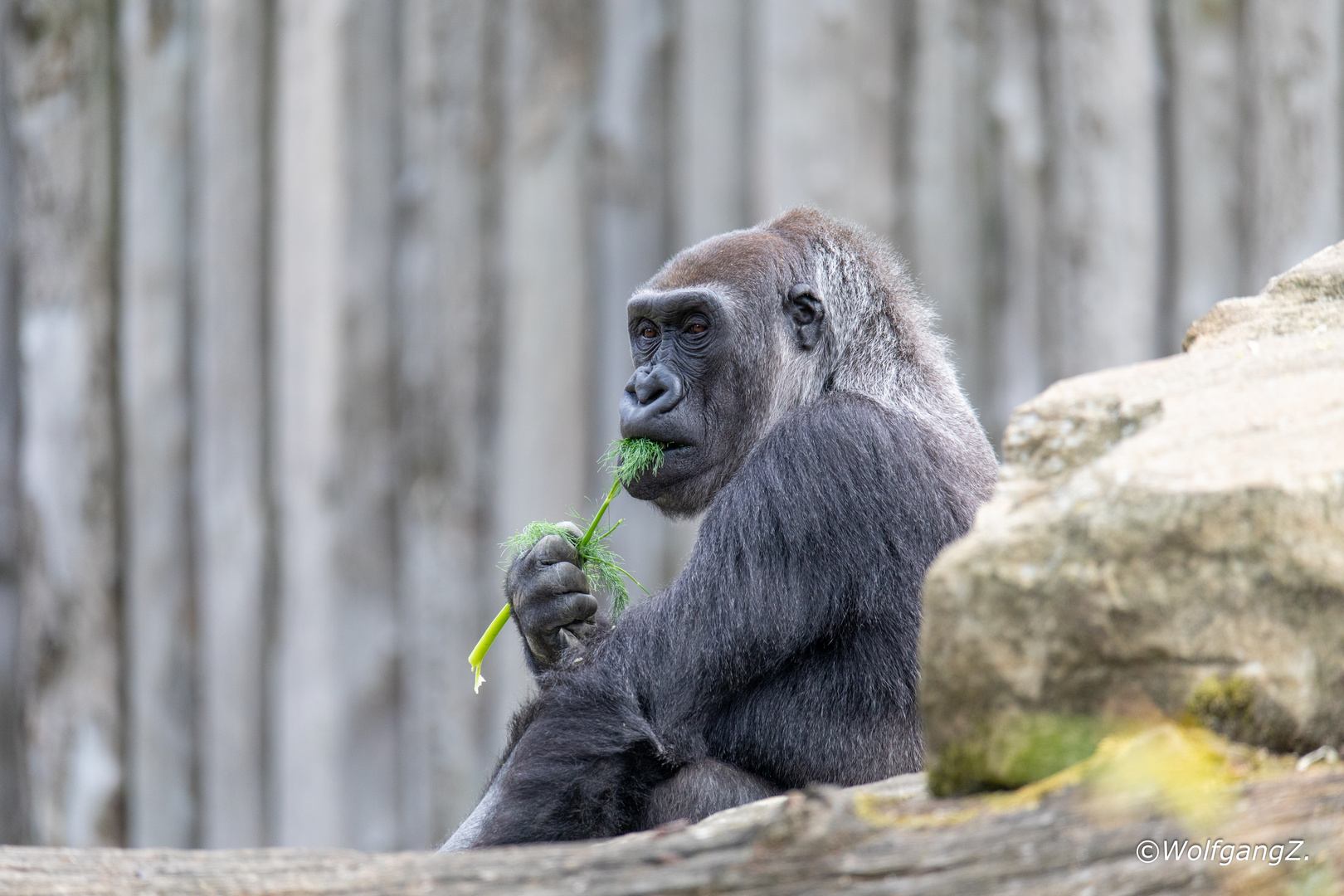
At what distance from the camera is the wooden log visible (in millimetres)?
1637

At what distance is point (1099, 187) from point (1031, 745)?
334 cm

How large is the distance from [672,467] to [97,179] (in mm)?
3034

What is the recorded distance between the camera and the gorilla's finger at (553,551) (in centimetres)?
337

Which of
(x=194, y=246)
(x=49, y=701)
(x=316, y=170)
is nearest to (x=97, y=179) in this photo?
(x=194, y=246)

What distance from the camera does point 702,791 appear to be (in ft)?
9.45

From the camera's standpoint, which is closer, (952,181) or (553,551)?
(553,551)

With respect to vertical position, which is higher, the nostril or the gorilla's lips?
the nostril

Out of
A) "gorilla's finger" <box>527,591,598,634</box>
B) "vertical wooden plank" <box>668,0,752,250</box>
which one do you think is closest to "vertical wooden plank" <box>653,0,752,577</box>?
"vertical wooden plank" <box>668,0,752,250</box>

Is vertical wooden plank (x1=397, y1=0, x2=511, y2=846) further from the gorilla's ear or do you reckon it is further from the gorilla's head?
the gorilla's ear

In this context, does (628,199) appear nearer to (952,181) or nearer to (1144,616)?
(952,181)

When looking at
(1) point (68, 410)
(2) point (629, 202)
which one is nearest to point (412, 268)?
(2) point (629, 202)

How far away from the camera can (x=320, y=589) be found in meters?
4.96

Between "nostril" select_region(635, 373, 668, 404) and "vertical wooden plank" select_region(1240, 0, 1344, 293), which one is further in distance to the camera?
"vertical wooden plank" select_region(1240, 0, 1344, 293)

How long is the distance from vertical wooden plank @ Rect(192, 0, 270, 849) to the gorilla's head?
204 centimetres
